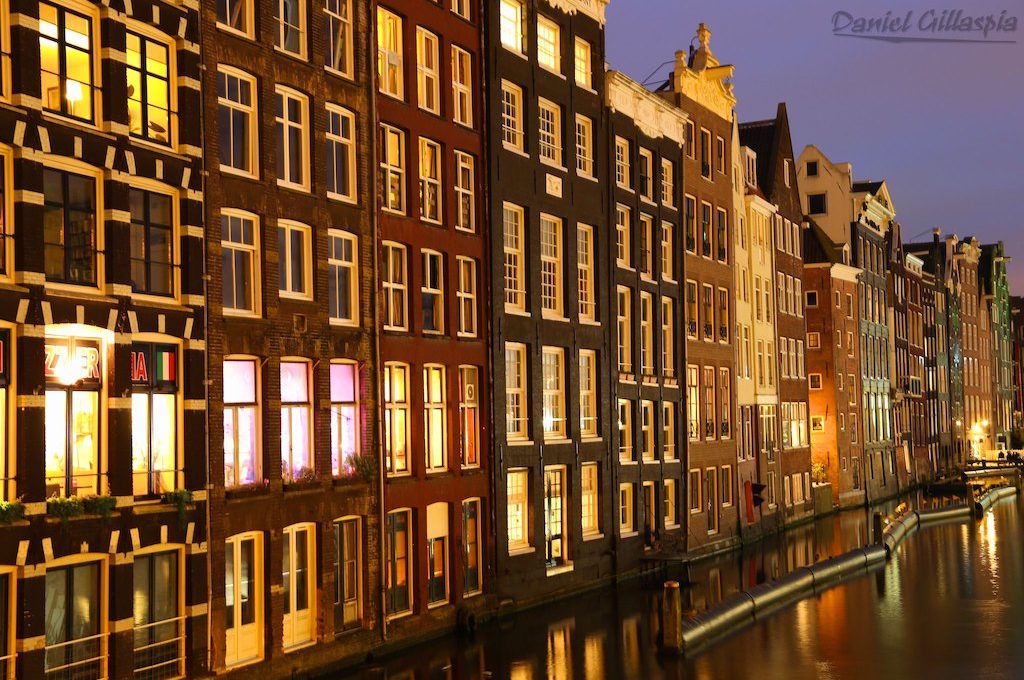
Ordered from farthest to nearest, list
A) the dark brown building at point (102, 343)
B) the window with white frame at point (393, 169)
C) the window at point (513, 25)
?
the window at point (513, 25) → the window with white frame at point (393, 169) → the dark brown building at point (102, 343)

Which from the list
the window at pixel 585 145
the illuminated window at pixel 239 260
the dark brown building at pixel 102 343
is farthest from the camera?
the window at pixel 585 145

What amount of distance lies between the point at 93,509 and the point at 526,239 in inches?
728

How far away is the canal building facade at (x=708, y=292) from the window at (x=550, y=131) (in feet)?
34.6

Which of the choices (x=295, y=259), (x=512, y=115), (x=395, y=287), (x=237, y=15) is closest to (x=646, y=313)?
(x=512, y=115)

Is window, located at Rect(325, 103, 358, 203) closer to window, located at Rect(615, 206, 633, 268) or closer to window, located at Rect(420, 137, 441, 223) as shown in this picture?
window, located at Rect(420, 137, 441, 223)

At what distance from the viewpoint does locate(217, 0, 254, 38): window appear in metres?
25.9

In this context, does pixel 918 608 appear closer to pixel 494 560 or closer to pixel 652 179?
pixel 494 560

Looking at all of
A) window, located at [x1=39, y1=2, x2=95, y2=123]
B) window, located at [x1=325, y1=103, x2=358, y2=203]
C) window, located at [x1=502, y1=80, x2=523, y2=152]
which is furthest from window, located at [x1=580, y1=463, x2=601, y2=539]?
window, located at [x1=39, y1=2, x2=95, y2=123]

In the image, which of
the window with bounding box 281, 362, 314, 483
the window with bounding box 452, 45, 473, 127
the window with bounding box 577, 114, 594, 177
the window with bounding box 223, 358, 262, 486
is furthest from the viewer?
the window with bounding box 577, 114, 594, 177

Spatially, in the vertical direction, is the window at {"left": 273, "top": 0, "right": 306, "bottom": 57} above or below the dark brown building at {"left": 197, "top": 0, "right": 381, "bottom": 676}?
above

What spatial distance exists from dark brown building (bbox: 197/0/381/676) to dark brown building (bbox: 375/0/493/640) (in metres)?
0.88

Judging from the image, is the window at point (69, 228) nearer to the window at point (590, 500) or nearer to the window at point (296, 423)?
the window at point (296, 423)

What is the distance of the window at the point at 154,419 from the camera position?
900 inches

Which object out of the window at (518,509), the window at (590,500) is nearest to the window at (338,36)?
the window at (518,509)
